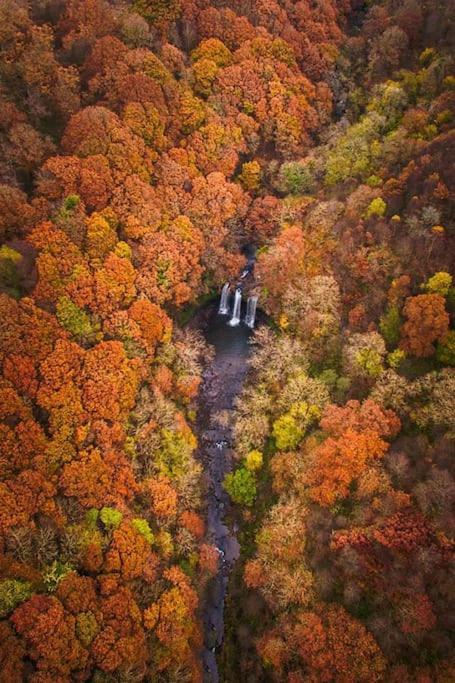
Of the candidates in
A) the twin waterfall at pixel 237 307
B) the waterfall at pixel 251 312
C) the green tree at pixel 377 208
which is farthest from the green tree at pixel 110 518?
the green tree at pixel 377 208

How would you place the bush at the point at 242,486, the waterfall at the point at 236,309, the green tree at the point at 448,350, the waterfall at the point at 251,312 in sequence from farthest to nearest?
the waterfall at the point at 236,309, the waterfall at the point at 251,312, the bush at the point at 242,486, the green tree at the point at 448,350

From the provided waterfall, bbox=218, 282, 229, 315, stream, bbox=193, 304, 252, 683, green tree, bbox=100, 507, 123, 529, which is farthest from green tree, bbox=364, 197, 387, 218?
green tree, bbox=100, 507, 123, 529

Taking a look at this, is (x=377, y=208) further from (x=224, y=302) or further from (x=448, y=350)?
(x=224, y=302)

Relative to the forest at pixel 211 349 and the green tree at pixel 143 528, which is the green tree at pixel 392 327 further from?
the green tree at pixel 143 528

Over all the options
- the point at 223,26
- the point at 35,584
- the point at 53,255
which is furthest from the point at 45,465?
the point at 223,26

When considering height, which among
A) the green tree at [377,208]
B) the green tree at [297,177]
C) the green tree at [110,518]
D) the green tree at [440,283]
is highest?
the green tree at [297,177]

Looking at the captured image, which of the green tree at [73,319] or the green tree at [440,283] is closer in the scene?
the green tree at [440,283]

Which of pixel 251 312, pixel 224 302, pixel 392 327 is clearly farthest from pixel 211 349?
pixel 392 327

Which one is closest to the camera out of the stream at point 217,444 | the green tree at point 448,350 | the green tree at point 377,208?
the green tree at point 448,350
